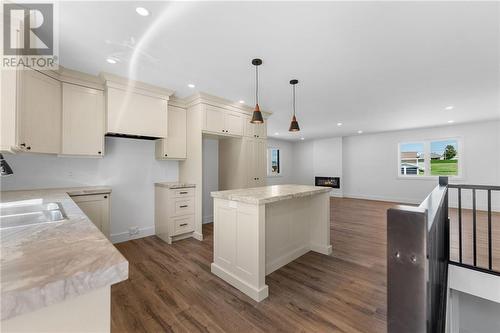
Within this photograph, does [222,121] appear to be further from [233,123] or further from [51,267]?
[51,267]

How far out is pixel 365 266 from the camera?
2.57 meters

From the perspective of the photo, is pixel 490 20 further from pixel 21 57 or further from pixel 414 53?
pixel 21 57

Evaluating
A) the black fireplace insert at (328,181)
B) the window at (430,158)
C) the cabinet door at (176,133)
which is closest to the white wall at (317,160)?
the black fireplace insert at (328,181)

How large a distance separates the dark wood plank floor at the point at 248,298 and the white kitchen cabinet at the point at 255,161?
1745 millimetres

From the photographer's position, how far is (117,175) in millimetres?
3393

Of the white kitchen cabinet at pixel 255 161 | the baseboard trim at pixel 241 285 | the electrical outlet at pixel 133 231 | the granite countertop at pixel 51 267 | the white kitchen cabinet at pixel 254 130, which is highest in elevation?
the white kitchen cabinet at pixel 254 130

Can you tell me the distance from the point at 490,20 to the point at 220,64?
2585 millimetres

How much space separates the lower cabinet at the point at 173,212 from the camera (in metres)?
3.38

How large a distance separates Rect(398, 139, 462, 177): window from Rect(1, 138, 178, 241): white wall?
7206 millimetres

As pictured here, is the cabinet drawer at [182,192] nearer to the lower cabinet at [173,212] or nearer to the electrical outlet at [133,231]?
the lower cabinet at [173,212]

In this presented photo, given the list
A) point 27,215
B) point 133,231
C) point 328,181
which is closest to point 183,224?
point 133,231

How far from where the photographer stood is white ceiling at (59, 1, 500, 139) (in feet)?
5.56

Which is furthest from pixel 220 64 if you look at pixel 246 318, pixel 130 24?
pixel 246 318

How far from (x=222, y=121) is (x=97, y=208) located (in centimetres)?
236
